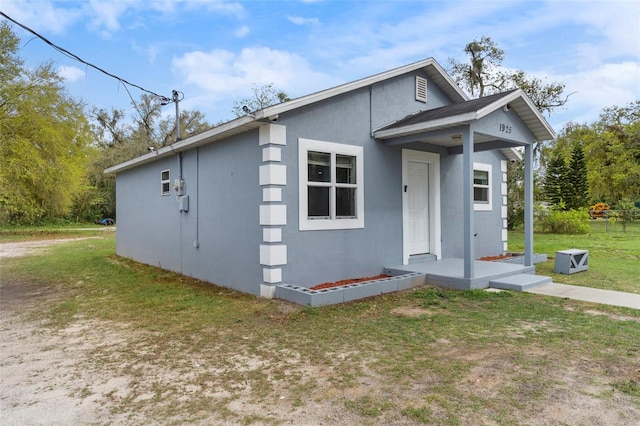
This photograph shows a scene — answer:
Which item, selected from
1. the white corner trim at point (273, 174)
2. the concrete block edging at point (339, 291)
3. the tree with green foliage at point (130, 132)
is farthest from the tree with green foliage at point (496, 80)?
the tree with green foliage at point (130, 132)

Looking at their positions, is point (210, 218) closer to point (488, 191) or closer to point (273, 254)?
point (273, 254)

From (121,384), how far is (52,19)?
21.2 ft

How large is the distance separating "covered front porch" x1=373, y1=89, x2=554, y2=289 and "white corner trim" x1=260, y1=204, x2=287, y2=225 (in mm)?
2360

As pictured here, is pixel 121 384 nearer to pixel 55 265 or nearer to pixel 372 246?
pixel 372 246

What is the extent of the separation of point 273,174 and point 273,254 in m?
1.16

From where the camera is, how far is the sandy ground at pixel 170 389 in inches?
99.3

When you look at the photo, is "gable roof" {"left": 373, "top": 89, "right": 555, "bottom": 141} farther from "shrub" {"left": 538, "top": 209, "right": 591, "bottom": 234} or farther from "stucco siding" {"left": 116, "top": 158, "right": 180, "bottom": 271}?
"shrub" {"left": 538, "top": 209, "right": 591, "bottom": 234}

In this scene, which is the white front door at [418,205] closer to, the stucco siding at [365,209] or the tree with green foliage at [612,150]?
the stucco siding at [365,209]

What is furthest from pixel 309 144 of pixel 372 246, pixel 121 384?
pixel 121 384

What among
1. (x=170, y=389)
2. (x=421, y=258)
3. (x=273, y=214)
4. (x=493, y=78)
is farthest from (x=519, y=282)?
(x=493, y=78)

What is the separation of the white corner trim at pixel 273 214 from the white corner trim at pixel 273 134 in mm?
930

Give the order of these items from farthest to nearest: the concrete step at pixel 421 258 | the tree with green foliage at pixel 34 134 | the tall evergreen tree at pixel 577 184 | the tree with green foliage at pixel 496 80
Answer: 1. the tall evergreen tree at pixel 577 184
2. the tree with green foliage at pixel 496 80
3. the tree with green foliage at pixel 34 134
4. the concrete step at pixel 421 258

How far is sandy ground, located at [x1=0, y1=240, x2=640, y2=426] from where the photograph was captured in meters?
2.52

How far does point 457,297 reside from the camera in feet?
19.1
